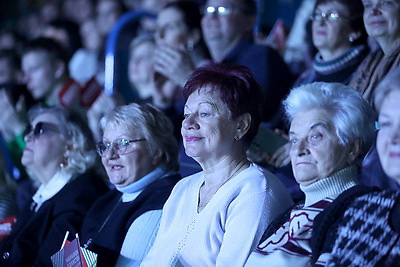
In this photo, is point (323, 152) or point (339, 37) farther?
point (339, 37)

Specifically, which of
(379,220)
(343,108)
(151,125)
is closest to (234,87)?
(343,108)

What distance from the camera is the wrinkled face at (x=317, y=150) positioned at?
281 centimetres

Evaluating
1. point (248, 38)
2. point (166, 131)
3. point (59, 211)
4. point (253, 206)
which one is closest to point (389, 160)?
point (253, 206)

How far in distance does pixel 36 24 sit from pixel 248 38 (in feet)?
14.5

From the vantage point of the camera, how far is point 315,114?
9.36ft

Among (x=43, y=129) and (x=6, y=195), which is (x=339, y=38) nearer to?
(x=43, y=129)

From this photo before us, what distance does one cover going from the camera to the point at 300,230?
107 inches

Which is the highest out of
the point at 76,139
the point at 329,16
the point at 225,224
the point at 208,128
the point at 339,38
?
the point at 329,16

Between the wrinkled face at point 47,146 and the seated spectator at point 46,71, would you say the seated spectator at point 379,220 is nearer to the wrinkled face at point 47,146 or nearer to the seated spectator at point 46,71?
the wrinkled face at point 47,146

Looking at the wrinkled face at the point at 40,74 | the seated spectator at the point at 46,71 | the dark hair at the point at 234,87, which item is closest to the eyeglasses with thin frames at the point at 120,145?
the dark hair at the point at 234,87

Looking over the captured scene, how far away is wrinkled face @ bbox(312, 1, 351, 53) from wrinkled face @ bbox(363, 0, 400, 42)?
10.8 inches

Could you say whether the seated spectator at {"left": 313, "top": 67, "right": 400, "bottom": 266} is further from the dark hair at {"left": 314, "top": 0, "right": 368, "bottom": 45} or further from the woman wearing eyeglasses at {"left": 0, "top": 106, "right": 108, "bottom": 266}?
the woman wearing eyeglasses at {"left": 0, "top": 106, "right": 108, "bottom": 266}

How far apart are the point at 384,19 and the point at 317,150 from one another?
3.50 feet

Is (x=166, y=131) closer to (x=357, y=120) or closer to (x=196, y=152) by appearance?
(x=196, y=152)
